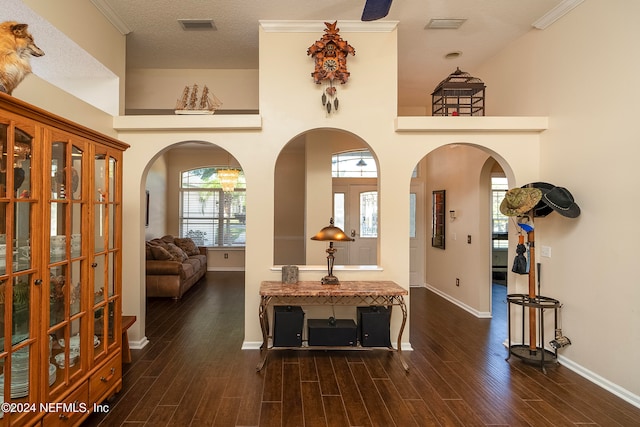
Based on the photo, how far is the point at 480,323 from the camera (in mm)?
4566

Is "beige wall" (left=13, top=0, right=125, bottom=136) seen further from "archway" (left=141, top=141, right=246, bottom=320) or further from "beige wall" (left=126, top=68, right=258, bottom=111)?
"archway" (left=141, top=141, right=246, bottom=320)

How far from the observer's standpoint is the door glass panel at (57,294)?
201 cm

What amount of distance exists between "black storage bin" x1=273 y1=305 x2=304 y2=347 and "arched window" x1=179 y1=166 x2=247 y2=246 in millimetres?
5623

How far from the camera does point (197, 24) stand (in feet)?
12.1

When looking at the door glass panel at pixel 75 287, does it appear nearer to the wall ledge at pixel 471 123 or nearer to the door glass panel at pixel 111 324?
the door glass panel at pixel 111 324

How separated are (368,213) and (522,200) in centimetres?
369

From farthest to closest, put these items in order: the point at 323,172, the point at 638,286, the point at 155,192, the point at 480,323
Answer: the point at 155,192
the point at 323,172
the point at 480,323
the point at 638,286

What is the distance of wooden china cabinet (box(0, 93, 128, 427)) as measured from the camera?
1726mm

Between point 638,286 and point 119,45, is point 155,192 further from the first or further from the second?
point 638,286

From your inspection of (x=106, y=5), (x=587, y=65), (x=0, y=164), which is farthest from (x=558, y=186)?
(x=106, y=5)

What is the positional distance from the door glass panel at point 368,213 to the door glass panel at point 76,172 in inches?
202

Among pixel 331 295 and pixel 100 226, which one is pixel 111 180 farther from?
pixel 331 295

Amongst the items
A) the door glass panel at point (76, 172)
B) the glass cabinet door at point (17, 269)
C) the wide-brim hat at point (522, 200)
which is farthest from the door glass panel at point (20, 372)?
the wide-brim hat at point (522, 200)

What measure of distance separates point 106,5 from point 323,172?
10.9ft
